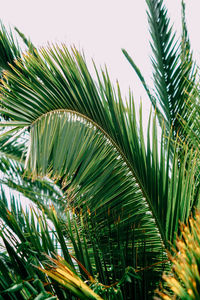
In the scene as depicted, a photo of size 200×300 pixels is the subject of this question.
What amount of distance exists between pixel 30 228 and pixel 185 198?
0.79m

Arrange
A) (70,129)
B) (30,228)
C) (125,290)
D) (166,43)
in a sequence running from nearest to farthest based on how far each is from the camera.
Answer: (125,290), (30,228), (70,129), (166,43)

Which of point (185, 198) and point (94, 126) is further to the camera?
point (94, 126)

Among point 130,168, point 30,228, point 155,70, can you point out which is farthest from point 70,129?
point 155,70

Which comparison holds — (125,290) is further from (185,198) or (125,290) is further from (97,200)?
(97,200)

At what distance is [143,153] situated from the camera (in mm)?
2004

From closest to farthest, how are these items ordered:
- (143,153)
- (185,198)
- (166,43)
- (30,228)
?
(30,228)
(185,198)
(143,153)
(166,43)

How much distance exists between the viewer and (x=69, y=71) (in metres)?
2.17

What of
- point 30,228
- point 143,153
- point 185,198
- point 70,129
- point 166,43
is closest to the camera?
point 30,228

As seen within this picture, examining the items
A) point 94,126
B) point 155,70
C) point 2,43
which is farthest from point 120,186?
point 2,43

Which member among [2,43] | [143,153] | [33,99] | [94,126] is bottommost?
[143,153]

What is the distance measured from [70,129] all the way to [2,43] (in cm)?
163

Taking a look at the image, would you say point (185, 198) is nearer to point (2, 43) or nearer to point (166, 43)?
point (166, 43)

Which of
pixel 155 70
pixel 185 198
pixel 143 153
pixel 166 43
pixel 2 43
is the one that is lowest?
pixel 185 198

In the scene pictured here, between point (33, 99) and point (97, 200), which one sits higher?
→ point (33, 99)
